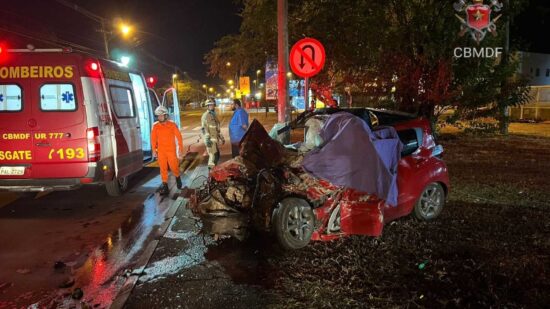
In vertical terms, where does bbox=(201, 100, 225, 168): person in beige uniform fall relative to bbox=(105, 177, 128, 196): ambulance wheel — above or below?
above

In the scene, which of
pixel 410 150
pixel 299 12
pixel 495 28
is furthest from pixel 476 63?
pixel 410 150

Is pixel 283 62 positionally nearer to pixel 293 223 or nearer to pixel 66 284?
pixel 293 223

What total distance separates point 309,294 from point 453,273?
1437mm

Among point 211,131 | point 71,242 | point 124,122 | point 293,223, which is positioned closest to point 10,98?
point 124,122

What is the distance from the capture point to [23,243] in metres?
5.61

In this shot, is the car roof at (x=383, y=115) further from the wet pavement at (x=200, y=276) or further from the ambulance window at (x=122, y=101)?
the ambulance window at (x=122, y=101)

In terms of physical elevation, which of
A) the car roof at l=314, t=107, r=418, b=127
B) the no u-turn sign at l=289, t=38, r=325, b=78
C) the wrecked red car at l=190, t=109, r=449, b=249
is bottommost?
the wrecked red car at l=190, t=109, r=449, b=249

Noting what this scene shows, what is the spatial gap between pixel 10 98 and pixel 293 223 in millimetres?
5174

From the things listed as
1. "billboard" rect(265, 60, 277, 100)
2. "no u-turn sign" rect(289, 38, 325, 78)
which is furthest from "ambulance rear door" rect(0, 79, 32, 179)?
"billboard" rect(265, 60, 277, 100)

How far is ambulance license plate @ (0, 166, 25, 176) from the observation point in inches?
272

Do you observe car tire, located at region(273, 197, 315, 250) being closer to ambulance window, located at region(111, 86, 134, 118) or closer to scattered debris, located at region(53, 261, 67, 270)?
scattered debris, located at region(53, 261, 67, 270)

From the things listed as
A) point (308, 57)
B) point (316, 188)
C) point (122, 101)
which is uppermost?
point (308, 57)

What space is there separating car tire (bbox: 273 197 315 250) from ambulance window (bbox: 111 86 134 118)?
4.43 metres

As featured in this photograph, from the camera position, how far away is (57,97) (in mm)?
6965
